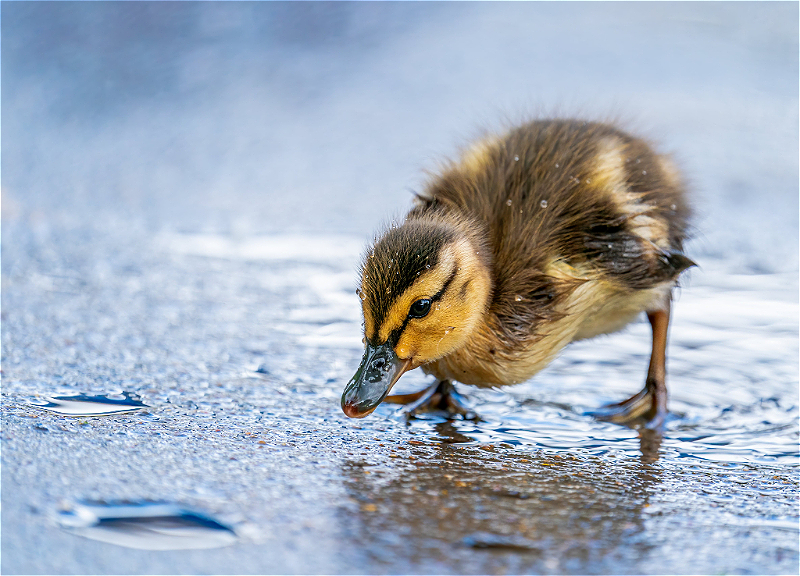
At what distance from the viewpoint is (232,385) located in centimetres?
346

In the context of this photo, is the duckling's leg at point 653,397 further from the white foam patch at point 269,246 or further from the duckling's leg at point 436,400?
the white foam patch at point 269,246

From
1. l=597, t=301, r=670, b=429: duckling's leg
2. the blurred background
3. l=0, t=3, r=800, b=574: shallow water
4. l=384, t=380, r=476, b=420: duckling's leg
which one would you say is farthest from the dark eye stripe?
the blurred background

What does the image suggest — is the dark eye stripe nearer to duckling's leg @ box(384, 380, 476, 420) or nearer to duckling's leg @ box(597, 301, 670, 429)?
duckling's leg @ box(384, 380, 476, 420)

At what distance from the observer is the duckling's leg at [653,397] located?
3574 millimetres

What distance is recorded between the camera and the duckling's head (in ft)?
9.45

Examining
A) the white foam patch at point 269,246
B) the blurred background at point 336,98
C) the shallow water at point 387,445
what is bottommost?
the shallow water at point 387,445

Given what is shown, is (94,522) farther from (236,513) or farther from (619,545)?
(619,545)

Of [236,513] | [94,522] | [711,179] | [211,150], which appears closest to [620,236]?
[236,513]

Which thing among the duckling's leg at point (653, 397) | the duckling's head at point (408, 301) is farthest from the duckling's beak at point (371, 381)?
the duckling's leg at point (653, 397)

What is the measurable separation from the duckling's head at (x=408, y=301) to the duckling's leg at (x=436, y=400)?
0.47m

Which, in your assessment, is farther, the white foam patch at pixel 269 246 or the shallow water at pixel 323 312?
the white foam patch at pixel 269 246

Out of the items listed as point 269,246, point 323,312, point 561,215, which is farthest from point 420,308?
point 269,246

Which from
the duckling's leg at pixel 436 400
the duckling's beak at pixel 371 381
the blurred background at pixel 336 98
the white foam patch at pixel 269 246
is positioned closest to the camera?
the duckling's beak at pixel 371 381

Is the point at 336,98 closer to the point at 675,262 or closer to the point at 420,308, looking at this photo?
the point at 675,262
